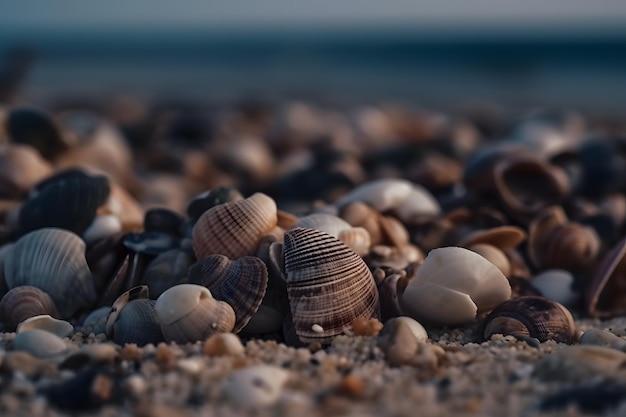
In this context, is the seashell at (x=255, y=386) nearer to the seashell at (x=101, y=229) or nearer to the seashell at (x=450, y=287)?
the seashell at (x=450, y=287)

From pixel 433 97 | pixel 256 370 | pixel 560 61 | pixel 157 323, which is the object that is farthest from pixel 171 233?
pixel 560 61

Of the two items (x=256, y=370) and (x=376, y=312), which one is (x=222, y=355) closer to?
(x=256, y=370)

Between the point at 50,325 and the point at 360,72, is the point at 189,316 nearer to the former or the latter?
the point at 50,325

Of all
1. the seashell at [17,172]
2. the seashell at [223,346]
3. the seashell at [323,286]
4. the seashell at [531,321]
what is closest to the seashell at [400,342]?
the seashell at [323,286]

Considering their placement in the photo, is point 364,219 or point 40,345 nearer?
point 40,345

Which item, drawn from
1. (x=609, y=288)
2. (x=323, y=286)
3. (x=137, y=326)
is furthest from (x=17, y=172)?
(x=609, y=288)

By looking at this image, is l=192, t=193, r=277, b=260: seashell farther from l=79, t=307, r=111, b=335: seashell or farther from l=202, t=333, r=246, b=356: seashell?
l=202, t=333, r=246, b=356: seashell

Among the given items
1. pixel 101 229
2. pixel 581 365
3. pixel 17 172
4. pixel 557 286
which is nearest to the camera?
pixel 581 365
